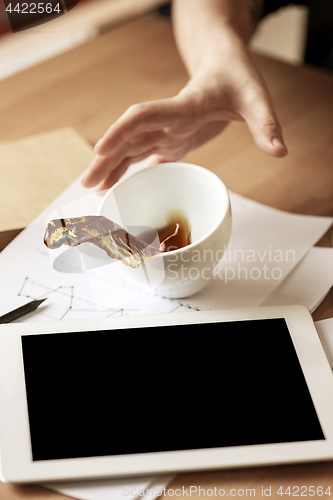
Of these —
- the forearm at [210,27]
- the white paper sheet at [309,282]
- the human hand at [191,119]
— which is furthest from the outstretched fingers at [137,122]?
the white paper sheet at [309,282]

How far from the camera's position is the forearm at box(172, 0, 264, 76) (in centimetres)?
59

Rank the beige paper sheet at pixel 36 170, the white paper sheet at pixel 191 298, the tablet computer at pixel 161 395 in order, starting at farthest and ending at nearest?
the beige paper sheet at pixel 36 170 → the white paper sheet at pixel 191 298 → the tablet computer at pixel 161 395

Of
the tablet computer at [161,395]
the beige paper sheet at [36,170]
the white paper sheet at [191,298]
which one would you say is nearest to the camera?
the tablet computer at [161,395]

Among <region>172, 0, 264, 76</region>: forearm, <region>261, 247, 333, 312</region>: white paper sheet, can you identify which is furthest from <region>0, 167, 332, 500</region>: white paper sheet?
<region>172, 0, 264, 76</region>: forearm

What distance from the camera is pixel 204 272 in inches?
15.7

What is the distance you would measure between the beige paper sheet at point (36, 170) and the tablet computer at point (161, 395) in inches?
7.2

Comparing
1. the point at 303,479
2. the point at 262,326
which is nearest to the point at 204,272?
the point at 262,326

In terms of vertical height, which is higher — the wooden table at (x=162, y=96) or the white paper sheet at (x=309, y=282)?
the wooden table at (x=162, y=96)

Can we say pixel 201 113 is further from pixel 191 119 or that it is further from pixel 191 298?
pixel 191 298

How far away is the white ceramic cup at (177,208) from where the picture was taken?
37cm

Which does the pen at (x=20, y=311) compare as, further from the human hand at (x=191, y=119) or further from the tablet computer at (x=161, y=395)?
the human hand at (x=191, y=119)

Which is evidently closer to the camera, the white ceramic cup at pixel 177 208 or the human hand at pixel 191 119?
the white ceramic cup at pixel 177 208

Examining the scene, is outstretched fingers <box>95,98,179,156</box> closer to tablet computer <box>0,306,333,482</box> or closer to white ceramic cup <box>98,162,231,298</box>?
white ceramic cup <box>98,162,231,298</box>

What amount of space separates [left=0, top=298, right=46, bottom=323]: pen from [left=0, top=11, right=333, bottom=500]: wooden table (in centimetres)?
10
